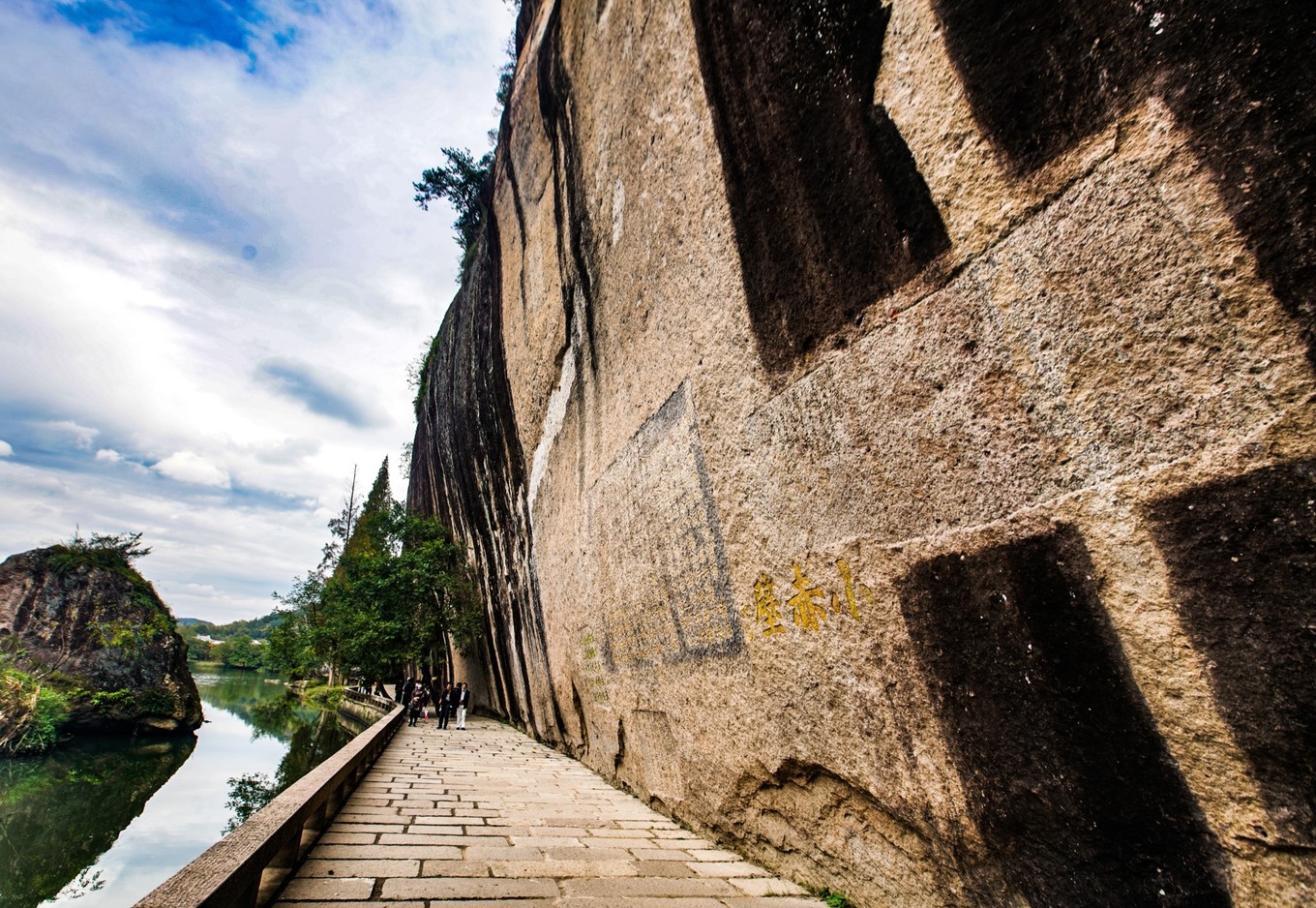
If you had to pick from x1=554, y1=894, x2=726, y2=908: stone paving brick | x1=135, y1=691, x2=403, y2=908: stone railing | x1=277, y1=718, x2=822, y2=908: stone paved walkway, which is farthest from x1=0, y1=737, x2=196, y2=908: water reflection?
x1=554, y1=894, x2=726, y2=908: stone paving brick

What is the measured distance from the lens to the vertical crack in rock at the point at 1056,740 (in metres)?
1.51

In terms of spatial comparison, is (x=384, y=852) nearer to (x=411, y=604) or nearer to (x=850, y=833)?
(x=850, y=833)

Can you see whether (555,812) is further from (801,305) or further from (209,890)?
(801,305)

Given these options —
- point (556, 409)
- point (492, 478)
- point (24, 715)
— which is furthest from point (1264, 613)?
point (24, 715)

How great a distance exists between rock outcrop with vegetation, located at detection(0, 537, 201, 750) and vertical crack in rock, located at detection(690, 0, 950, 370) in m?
16.8

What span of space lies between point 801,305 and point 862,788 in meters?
1.96

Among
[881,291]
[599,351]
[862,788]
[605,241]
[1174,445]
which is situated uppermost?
[605,241]

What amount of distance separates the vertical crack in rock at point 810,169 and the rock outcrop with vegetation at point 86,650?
661 inches

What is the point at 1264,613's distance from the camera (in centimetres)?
132

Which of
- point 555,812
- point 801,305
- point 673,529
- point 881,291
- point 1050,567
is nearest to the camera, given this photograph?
point 1050,567

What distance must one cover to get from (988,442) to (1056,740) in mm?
855

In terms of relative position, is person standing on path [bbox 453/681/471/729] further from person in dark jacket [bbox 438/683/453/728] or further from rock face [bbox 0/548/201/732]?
rock face [bbox 0/548/201/732]

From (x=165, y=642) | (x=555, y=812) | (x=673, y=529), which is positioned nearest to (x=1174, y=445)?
(x=673, y=529)

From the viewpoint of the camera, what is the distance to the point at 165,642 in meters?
16.0
